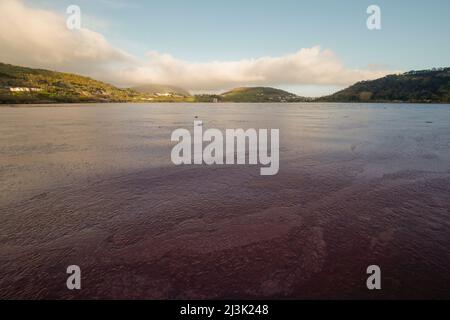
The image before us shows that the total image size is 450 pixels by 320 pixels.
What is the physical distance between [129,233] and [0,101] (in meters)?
181

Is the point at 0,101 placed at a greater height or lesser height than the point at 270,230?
greater

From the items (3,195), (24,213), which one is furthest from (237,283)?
(3,195)

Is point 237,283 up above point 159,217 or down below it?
below

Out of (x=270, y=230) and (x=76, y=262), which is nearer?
(x=76, y=262)

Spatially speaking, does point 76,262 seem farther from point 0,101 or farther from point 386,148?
point 0,101

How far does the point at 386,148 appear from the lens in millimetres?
28016

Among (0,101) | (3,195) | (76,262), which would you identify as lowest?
(76,262)
